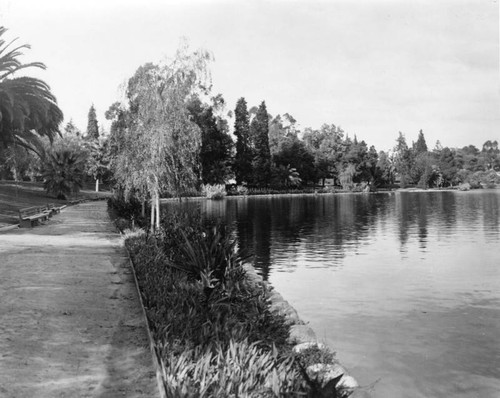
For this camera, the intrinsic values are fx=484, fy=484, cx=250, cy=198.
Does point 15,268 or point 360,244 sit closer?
point 15,268

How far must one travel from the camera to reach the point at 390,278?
14.5 metres

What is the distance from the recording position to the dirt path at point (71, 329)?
4.88 m

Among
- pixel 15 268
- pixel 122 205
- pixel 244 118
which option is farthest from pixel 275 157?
pixel 15 268

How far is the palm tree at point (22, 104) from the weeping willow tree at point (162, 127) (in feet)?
28.9

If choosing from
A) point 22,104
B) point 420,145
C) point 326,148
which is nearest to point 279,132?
point 326,148

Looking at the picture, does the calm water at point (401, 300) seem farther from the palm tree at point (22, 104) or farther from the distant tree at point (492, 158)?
the distant tree at point (492, 158)

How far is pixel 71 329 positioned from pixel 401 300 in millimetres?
8229

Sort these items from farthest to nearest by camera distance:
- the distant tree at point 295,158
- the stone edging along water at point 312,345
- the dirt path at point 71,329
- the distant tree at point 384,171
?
1. the distant tree at point 384,171
2. the distant tree at point 295,158
3. the stone edging along water at point 312,345
4. the dirt path at point 71,329

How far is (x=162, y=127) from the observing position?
15.5 meters

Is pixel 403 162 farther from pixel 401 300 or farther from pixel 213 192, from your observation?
pixel 401 300

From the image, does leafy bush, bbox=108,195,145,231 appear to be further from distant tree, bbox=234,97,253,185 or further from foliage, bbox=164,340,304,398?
distant tree, bbox=234,97,253,185

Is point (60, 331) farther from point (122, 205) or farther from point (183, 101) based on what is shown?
point (122, 205)

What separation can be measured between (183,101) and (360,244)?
1055 cm

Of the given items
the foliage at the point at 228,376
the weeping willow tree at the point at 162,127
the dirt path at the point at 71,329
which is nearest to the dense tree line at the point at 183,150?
the weeping willow tree at the point at 162,127
